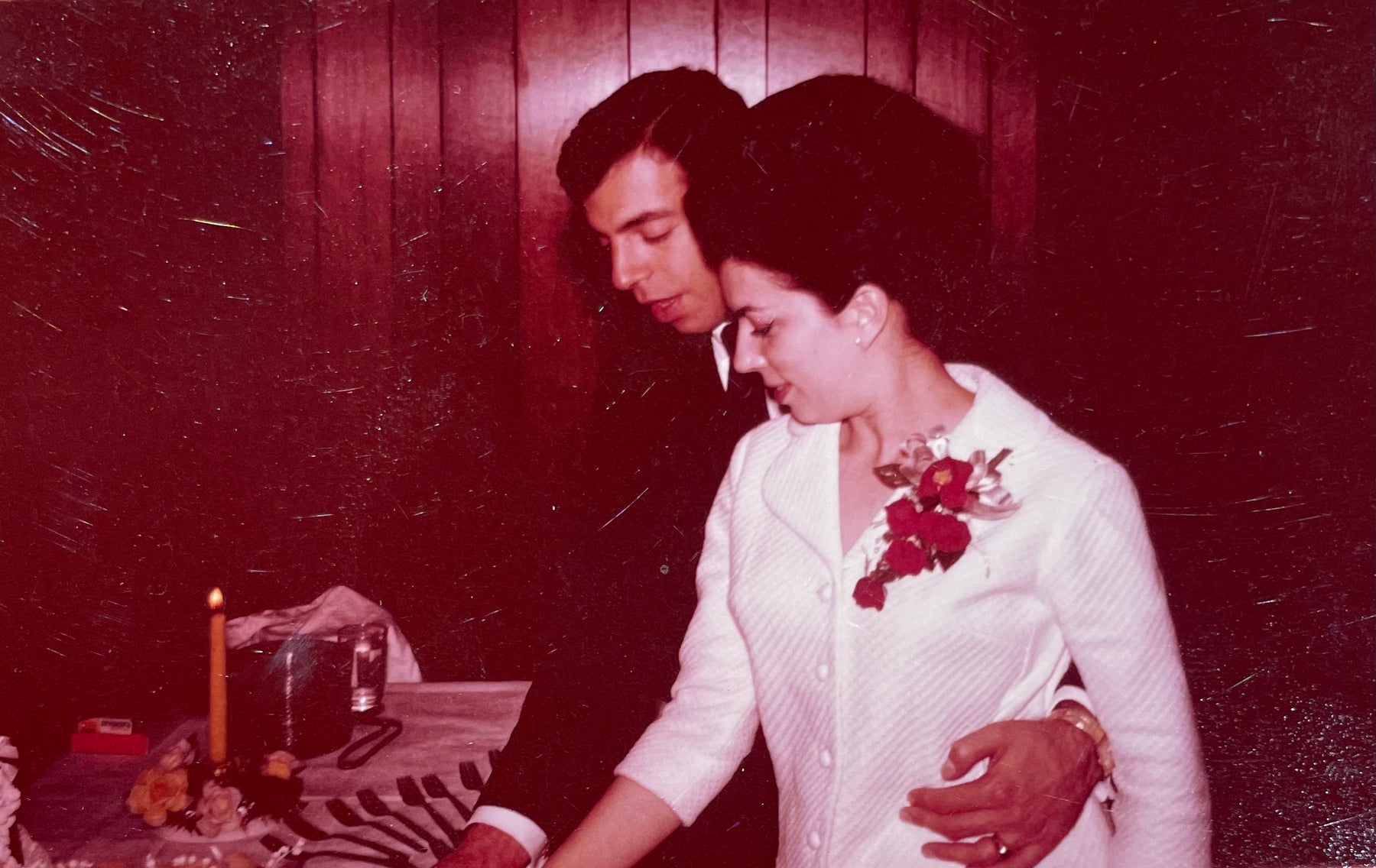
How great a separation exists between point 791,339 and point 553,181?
0.46 m

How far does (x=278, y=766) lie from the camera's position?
44.1 inches

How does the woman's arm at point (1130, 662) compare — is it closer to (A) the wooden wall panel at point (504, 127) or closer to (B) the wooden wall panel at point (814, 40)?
(A) the wooden wall panel at point (504, 127)

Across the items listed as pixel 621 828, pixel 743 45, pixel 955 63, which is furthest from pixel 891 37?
pixel 621 828

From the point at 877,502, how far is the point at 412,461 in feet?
2.11

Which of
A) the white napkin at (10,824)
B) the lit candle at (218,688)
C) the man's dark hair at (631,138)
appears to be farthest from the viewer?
the man's dark hair at (631,138)

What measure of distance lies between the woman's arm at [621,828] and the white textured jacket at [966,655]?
23 mm

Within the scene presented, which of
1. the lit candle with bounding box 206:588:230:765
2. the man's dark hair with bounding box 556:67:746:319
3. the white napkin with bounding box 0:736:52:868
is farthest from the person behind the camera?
the man's dark hair with bounding box 556:67:746:319

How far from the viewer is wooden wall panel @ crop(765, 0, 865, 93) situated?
131 centimetres

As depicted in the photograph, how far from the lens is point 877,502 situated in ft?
3.77

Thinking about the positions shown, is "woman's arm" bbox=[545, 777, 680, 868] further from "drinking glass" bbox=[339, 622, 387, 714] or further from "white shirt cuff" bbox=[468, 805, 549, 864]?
"drinking glass" bbox=[339, 622, 387, 714]

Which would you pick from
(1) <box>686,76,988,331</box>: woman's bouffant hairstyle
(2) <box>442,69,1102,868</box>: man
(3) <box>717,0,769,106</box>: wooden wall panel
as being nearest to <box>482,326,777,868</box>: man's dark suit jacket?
(2) <box>442,69,1102,868</box>: man

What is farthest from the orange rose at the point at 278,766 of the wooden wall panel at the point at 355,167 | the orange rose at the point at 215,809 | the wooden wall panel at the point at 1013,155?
the wooden wall panel at the point at 1013,155

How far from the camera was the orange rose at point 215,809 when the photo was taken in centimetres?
109

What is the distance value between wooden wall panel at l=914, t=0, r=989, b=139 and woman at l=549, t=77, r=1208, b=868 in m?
0.16
